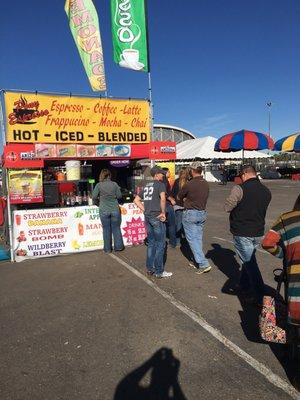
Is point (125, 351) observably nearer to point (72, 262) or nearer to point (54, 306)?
point (54, 306)

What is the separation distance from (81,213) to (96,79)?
10.9 ft

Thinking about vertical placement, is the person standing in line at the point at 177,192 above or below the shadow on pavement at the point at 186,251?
above

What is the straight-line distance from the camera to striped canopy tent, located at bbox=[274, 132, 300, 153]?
23684 mm

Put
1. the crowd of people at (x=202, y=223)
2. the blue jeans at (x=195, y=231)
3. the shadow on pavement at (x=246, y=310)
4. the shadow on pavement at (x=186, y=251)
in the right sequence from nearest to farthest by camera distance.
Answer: the crowd of people at (x=202, y=223)
the shadow on pavement at (x=246, y=310)
the blue jeans at (x=195, y=231)
the shadow on pavement at (x=186, y=251)

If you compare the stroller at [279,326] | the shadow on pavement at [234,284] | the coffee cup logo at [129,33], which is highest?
the coffee cup logo at [129,33]

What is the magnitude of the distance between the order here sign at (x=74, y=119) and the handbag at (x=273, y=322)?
20.5 feet

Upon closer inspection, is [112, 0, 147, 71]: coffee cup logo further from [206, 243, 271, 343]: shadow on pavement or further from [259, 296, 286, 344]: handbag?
[259, 296, 286, 344]: handbag

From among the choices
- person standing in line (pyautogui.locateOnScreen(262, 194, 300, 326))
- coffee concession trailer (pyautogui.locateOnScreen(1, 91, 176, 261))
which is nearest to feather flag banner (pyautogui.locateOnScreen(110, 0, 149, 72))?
coffee concession trailer (pyautogui.locateOnScreen(1, 91, 176, 261))

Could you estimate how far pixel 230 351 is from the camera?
368 centimetres

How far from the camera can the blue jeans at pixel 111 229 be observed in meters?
7.92

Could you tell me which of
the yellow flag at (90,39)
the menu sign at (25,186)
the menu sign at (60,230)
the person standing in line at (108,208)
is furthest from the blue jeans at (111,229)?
the yellow flag at (90,39)

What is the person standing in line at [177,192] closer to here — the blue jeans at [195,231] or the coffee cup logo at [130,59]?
the blue jeans at [195,231]

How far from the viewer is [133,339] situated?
159 inches

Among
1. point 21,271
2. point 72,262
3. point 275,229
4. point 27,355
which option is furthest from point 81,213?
point 275,229
